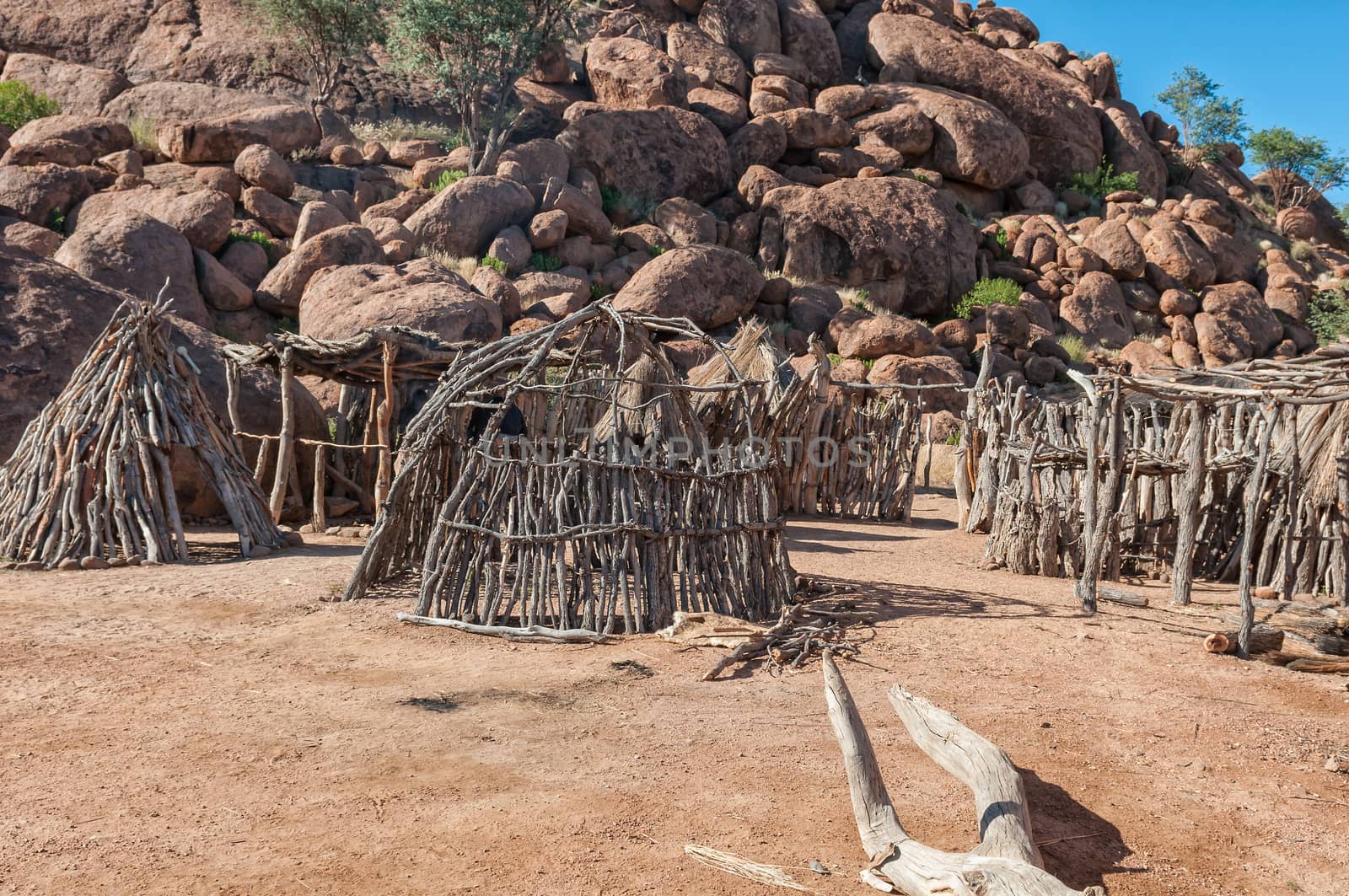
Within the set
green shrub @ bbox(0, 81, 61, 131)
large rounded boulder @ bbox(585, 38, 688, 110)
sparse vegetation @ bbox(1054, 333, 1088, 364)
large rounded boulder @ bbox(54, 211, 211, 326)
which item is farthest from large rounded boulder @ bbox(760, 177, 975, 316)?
green shrub @ bbox(0, 81, 61, 131)

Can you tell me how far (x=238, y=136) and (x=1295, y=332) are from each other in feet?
81.2

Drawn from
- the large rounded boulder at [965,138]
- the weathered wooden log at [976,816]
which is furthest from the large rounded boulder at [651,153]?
the weathered wooden log at [976,816]

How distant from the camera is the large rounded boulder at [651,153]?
23.6m

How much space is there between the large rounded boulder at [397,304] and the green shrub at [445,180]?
6060 mm

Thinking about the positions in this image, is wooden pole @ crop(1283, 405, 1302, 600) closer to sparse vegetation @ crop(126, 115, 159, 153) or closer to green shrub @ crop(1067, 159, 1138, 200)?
sparse vegetation @ crop(126, 115, 159, 153)

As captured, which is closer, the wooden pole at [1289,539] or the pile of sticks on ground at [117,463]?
the wooden pole at [1289,539]

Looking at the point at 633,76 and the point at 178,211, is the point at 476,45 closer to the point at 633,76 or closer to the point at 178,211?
the point at 633,76

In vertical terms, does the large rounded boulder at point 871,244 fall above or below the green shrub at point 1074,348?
above

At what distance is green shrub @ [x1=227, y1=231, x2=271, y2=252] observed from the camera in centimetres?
1805

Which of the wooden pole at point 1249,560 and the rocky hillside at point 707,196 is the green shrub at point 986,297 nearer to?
the rocky hillside at point 707,196

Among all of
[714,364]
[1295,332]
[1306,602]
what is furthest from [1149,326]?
[1306,602]

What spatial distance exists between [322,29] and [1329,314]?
24674mm

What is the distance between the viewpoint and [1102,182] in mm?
28312

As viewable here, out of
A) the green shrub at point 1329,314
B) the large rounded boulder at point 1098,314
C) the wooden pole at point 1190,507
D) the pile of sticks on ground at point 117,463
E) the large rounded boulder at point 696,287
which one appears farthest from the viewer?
the large rounded boulder at point 1098,314
